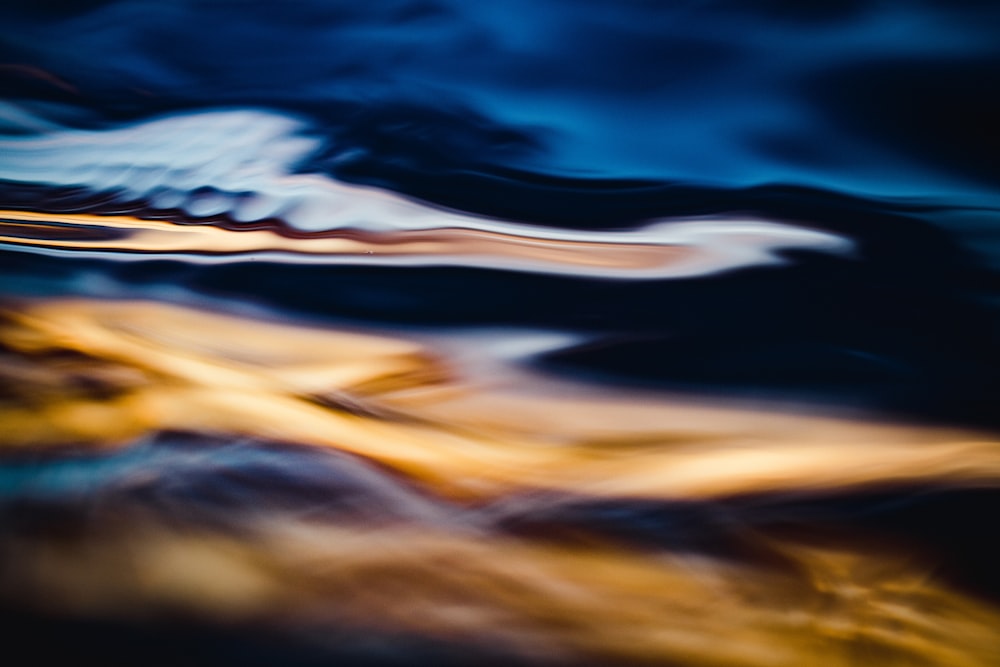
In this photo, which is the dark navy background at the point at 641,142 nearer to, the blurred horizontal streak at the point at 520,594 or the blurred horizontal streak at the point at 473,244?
the blurred horizontal streak at the point at 473,244

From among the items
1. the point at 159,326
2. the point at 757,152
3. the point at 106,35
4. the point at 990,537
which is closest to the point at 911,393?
the point at 990,537

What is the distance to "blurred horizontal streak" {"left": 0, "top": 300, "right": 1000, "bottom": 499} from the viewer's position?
36 cm

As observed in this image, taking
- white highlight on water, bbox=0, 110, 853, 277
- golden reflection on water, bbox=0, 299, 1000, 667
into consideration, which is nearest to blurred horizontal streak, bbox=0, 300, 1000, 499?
golden reflection on water, bbox=0, 299, 1000, 667

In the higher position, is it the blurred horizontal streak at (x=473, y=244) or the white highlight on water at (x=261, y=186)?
the white highlight on water at (x=261, y=186)

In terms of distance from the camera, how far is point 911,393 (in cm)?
39

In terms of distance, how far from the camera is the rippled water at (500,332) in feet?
0.96

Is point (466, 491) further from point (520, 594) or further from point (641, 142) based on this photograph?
point (641, 142)

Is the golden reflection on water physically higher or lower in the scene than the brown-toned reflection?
lower

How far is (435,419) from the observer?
40cm

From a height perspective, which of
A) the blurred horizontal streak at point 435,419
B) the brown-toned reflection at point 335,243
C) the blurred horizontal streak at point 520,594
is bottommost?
the blurred horizontal streak at point 520,594

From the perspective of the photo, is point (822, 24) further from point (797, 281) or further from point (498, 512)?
point (498, 512)

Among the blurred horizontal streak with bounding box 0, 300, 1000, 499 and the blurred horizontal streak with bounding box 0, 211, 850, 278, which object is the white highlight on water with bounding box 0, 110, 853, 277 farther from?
the blurred horizontal streak with bounding box 0, 300, 1000, 499

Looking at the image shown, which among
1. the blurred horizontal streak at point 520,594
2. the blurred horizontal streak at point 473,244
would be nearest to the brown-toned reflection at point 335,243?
the blurred horizontal streak at point 473,244

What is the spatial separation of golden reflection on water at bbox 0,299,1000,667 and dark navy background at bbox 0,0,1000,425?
33 millimetres
